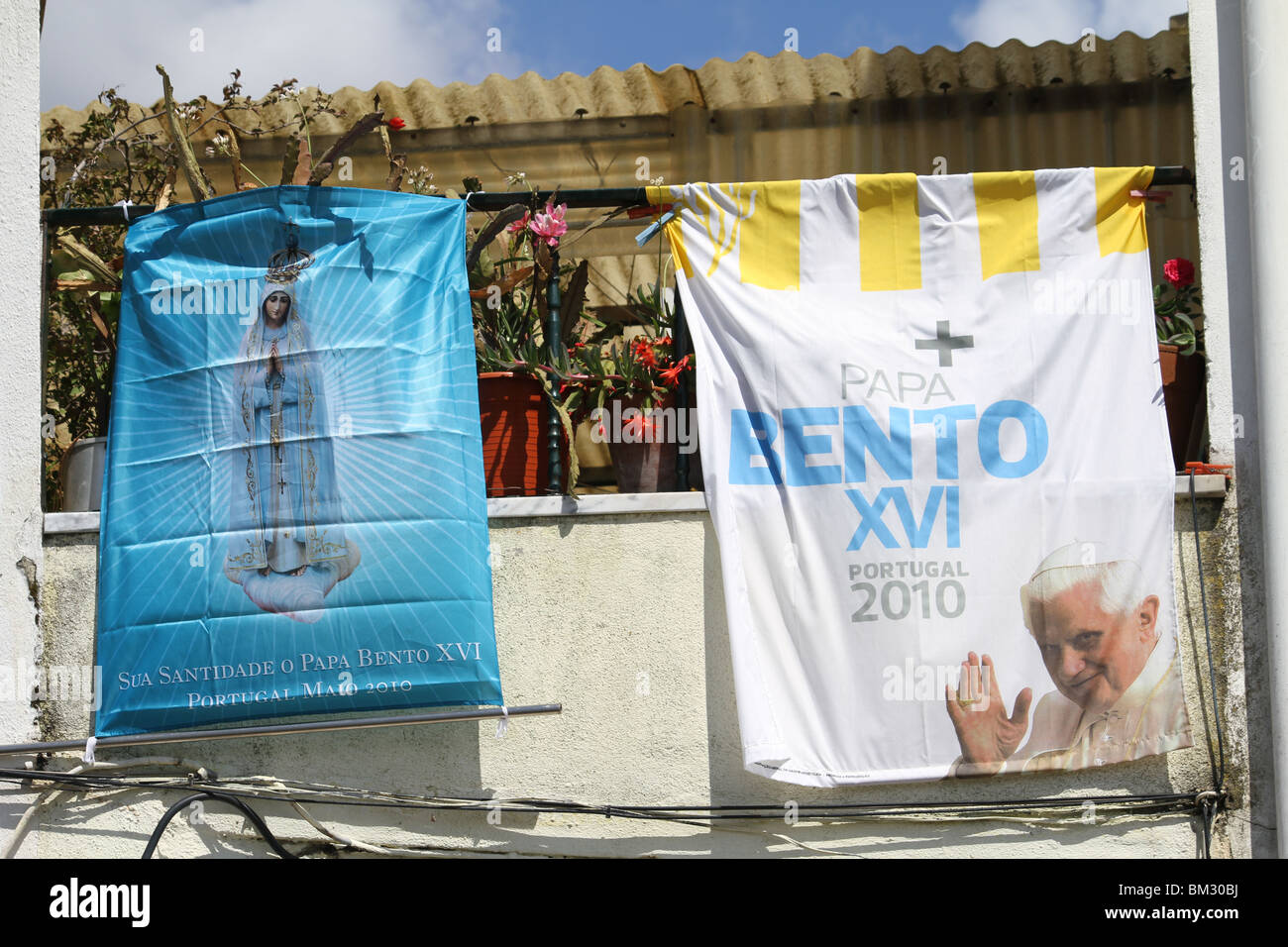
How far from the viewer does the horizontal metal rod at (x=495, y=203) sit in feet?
14.5

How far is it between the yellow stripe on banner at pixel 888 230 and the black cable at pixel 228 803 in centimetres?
300

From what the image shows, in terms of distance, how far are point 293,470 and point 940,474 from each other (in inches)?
93.4

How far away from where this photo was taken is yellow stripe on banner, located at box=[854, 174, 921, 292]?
4266 millimetres

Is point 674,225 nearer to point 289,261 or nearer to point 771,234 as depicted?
point 771,234

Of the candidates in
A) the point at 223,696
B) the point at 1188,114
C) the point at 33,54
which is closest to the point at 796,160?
the point at 1188,114

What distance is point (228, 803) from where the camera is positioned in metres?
4.19

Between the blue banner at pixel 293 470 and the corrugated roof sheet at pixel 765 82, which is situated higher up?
the corrugated roof sheet at pixel 765 82

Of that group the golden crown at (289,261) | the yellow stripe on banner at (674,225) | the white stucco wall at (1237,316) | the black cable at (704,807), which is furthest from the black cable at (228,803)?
the white stucco wall at (1237,316)

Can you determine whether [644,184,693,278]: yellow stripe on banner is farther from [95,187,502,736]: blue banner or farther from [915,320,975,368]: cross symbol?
[915,320,975,368]: cross symbol

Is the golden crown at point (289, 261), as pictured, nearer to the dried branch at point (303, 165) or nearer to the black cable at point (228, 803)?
the dried branch at point (303, 165)

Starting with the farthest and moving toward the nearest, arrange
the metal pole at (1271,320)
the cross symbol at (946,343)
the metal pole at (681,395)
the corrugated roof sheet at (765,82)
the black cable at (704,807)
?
the corrugated roof sheet at (765,82)
the metal pole at (681,395)
the cross symbol at (946,343)
the black cable at (704,807)
the metal pole at (1271,320)

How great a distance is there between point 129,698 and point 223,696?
1.18 ft

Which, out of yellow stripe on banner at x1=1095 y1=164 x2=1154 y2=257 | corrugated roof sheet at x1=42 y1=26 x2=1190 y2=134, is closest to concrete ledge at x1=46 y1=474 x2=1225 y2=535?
yellow stripe on banner at x1=1095 y1=164 x2=1154 y2=257

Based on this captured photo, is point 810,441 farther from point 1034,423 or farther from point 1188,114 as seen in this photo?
point 1188,114
